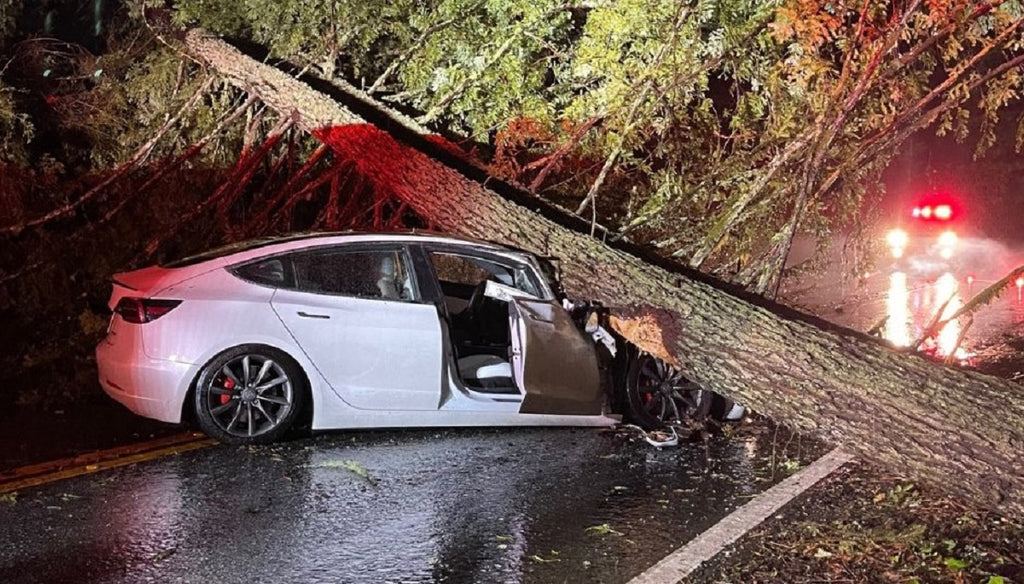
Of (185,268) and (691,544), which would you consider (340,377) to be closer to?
(185,268)

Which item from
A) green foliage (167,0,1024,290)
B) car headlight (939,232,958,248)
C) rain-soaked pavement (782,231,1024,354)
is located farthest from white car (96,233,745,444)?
car headlight (939,232,958,248)

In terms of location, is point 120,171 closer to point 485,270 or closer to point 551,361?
point 485,270

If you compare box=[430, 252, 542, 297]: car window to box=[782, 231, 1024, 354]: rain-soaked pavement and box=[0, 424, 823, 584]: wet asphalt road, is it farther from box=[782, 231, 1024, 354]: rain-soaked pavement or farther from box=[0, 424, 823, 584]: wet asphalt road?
box=[782, 231, 1024, 354]: rain-soaked pavement

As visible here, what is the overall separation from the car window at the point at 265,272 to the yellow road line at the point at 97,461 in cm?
106

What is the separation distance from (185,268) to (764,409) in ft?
11.8

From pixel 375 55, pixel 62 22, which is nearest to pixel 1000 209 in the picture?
pixel 375 55

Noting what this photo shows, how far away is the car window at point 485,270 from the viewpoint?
605 cm

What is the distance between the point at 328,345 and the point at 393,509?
4.27 feet

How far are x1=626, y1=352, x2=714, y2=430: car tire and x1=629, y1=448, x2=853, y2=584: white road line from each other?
3.04ft

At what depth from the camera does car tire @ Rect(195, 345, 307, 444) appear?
5.59 metres

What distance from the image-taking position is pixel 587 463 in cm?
559

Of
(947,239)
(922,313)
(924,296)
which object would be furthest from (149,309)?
(947,239)

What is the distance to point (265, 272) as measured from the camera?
5.78 m

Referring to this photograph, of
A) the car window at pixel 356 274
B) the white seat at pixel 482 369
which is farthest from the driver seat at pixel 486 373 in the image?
the car window at pixel 356 274
